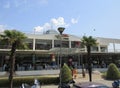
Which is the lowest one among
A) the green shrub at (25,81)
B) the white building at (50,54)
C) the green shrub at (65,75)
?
the green shrub at (25,81)

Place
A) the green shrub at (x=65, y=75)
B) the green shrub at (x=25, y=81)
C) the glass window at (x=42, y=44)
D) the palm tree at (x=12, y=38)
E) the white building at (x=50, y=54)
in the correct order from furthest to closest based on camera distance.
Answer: the glass window at (x=42, y=44) < the white building at (x=50, y=54) < the green shrub at (x=65, y=75) < the green shrub at (x=25, y=81) < the palm tree at (x=12, y=38)

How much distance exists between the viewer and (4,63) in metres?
39.9

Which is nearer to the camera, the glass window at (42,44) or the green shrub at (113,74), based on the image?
the green shrub at (113,74)

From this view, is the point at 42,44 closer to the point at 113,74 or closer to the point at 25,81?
the point at 113,74

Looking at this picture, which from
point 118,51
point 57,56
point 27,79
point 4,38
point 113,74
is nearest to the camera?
point 4,38

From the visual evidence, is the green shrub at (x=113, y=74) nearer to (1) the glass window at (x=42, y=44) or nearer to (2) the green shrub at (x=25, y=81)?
(2) the green shrub at (x=25, y=81)

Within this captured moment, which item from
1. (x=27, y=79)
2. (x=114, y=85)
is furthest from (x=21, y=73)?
(x=114, y=85)

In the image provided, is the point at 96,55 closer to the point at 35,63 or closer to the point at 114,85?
the point at 35,63

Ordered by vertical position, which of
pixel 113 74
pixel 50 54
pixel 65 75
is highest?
pixel 50 54

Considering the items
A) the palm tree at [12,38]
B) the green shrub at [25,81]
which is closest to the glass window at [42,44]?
the green shrub at [25,81]

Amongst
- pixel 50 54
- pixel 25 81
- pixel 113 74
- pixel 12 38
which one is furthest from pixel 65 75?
pixel 50 54

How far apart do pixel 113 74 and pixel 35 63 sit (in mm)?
14633

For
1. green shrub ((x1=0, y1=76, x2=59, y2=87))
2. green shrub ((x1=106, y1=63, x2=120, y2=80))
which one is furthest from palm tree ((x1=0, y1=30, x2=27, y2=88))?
green shrub ((x1=106, y1=63, x2=120, y2=80))

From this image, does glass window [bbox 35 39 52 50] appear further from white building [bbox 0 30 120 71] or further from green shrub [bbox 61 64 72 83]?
green shrub [bbox 61 64 72 83]
